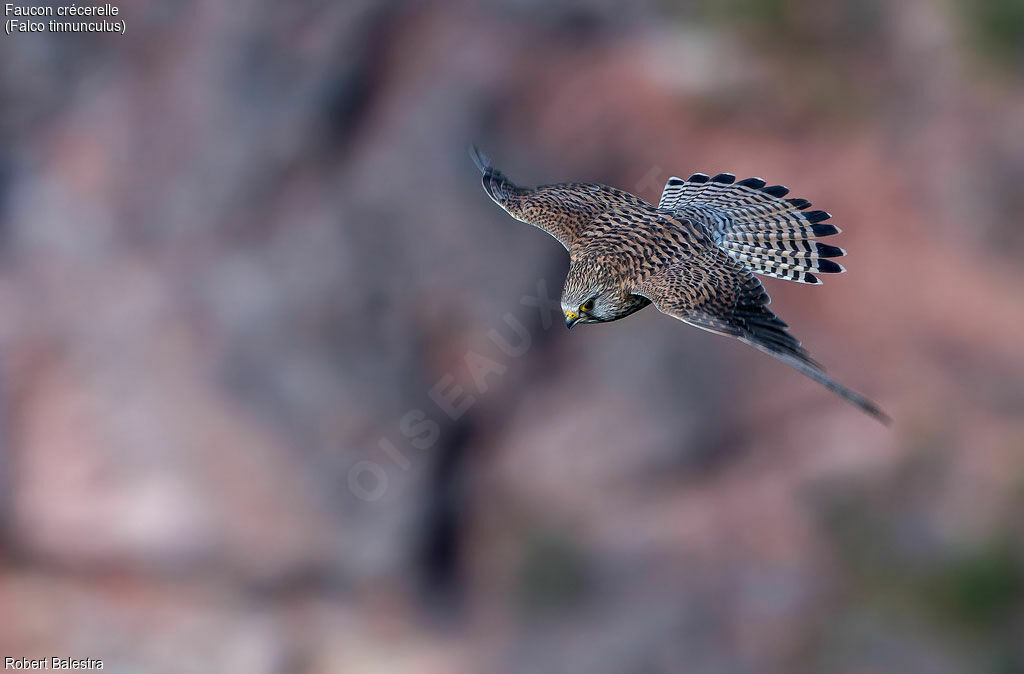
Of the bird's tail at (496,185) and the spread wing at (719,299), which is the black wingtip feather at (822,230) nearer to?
the spread wing at (719,299)

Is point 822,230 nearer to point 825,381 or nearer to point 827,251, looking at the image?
point 827,251

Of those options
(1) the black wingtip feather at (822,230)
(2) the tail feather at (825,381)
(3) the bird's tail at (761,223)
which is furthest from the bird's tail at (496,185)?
(2) the tail feather at (825,381)

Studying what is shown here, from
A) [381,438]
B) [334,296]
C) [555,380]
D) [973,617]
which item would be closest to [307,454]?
[381,438]

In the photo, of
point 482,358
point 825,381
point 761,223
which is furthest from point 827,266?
point 482,358

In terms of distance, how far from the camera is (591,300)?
2.53m

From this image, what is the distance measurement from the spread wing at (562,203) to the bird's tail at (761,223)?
0.64ft

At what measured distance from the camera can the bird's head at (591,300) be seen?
252cm

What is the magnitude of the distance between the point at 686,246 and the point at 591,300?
1.20ft

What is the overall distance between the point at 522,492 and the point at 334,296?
1.87 m

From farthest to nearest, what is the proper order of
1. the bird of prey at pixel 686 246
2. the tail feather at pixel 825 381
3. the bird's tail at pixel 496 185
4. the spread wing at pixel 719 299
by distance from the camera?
the bird's tail at pixel 496 185 → the bird of prey at pixel 686 246 → the spread wing at pixel 719 299 → the tail feather at pixel 825 381

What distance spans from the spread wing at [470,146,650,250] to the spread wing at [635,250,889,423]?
316 millimetres

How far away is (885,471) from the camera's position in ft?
19.4

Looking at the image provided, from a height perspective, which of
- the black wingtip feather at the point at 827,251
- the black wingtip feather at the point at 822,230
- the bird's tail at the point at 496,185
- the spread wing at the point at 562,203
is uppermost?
the bird's tail at the point at 496,185

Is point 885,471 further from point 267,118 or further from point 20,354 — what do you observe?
point 20,354
